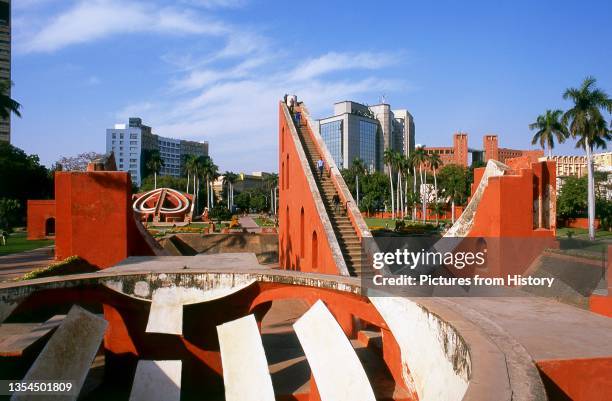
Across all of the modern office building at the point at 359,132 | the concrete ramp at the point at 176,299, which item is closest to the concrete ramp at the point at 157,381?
the concrete ramp at the point at 176,299

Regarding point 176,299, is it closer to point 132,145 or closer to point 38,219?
point 38,219

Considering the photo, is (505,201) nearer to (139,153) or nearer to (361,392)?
(361,392)

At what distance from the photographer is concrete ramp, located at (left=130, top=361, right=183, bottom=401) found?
918 cm

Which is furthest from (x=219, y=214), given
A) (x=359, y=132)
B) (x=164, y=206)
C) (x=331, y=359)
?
(x=359, y=132)

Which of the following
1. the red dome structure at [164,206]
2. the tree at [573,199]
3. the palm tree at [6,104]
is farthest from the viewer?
the red dome structure at [164,206]

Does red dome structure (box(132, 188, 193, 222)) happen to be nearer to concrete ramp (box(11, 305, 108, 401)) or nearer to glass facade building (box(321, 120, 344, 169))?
concrete ramp (box(11, 305, 108, 401))

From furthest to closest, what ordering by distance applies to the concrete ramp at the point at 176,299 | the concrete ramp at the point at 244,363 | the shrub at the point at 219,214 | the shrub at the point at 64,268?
1. the shrub at the point at 219,214
2. the shrub at the point at 64,268
3. the concrete ramp at the point at 176,299
4. the concrete ramp at the point at 244,363

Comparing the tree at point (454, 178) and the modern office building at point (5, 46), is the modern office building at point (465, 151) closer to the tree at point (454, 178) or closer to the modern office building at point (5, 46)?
the tree at point (454, 178)

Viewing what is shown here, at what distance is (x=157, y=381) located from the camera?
9375mm

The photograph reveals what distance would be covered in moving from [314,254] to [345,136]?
300 feet

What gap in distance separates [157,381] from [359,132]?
3885 inches

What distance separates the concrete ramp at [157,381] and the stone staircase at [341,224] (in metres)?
4.43

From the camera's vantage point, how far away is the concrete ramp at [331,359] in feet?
25.7

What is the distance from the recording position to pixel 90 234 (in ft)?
40.3
